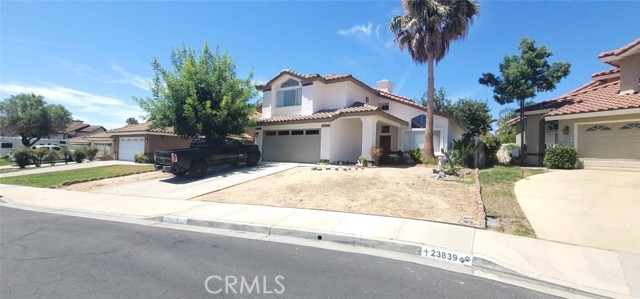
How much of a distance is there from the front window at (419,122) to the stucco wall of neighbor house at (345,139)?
12.6 ft

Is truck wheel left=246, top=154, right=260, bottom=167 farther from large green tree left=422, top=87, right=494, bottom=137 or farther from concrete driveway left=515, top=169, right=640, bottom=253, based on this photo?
large green tree left=422, top=87, right=494, bottom=137

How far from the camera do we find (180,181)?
1477cm

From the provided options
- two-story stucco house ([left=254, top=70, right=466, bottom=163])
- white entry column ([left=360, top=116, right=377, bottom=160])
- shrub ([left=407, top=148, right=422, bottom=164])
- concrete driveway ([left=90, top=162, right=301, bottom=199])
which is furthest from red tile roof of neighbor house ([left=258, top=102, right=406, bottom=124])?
concrete driveway ([left=90, top=162, right=301, bottom=199])

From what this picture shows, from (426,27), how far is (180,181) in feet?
51.2

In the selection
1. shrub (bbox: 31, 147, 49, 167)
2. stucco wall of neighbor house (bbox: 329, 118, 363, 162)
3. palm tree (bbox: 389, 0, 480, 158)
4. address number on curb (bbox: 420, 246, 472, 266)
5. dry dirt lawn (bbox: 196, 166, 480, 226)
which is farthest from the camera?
shrub (bbox: 31, 147, 49, 167)

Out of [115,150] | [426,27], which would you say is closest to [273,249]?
[426,27]

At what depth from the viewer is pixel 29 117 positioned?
141 ft

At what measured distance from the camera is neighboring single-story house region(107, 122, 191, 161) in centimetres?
2770

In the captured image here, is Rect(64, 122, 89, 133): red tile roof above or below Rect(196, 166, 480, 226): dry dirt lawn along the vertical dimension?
above

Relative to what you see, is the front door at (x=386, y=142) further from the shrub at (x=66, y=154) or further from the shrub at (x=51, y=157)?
the shrub at (x=51, y=157)

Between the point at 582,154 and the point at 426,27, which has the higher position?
the point at 426,27

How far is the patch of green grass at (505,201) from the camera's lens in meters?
6.96

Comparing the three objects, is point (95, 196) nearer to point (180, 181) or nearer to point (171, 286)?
point (180, 181)

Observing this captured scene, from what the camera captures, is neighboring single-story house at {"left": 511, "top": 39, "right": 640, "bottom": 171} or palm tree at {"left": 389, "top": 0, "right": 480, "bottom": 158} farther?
palm tree at {"left": 389, "top": 0, "right": 480, "bottom": 158}
